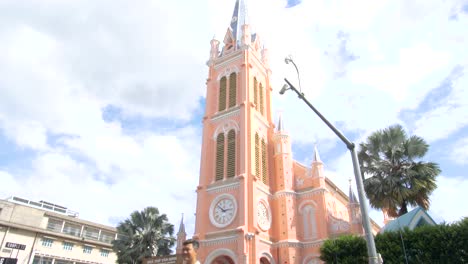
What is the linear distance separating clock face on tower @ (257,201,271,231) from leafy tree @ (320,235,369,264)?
339 inches

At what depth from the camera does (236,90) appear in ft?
110

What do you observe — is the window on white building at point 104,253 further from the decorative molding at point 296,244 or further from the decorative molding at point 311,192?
the decorative molding at point 311,192

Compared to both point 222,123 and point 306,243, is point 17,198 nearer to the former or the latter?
point 222,123

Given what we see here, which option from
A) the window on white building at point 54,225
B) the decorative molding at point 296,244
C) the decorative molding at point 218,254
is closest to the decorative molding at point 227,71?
the decorative molding at point 296,244

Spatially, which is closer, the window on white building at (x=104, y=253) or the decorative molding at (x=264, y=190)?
the decorative molding at (x=264, y=190)

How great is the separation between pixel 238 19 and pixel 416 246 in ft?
107

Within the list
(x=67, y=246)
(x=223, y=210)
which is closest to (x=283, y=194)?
(x=223, y=210)

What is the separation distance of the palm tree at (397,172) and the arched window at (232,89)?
14.3 m

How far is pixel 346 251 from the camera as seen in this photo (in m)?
18.6

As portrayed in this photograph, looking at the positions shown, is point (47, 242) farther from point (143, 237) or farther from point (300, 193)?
point (300, 193)

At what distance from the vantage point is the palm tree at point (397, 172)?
2066cm

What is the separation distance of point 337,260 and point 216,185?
1340 centimetres

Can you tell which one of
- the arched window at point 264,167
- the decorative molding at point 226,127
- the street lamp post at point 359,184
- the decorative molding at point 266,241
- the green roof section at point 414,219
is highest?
the decorative molding at point 226,127

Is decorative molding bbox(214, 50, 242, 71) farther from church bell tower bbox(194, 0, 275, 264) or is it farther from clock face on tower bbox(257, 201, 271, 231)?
clock face on tower bbox(257, 201, 271, 231)
